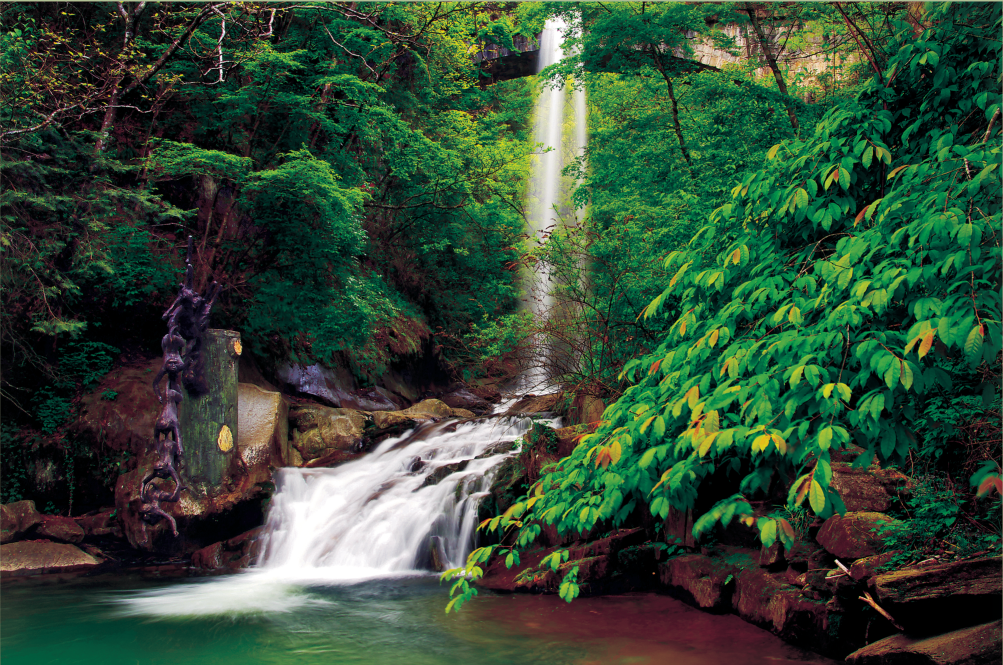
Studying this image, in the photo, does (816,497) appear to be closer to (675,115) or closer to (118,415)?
(675,115)

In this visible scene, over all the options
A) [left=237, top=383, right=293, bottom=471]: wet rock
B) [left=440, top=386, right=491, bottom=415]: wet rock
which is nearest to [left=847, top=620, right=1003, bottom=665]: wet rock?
[left=237, top=383, right=293, bottom=471]: wet rock

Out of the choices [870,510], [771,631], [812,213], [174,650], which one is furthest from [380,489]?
[812,213]

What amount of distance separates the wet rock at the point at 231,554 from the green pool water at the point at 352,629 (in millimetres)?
859

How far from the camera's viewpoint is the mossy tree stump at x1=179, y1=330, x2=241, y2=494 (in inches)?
297

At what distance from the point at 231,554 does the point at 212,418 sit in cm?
182

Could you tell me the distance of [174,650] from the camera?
5160 mm

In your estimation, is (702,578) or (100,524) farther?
(100,524)

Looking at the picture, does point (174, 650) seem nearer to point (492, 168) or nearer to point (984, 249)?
point (984, 249)

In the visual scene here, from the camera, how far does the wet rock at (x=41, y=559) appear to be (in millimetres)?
7312

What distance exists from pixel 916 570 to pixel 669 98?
8.03 meters

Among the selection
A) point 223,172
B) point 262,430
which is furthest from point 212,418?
point 223,172

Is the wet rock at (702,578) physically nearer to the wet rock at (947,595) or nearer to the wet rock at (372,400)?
the wet rock at (947,595)

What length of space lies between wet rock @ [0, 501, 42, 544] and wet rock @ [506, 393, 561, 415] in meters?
6.96

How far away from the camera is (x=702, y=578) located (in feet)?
17.9
